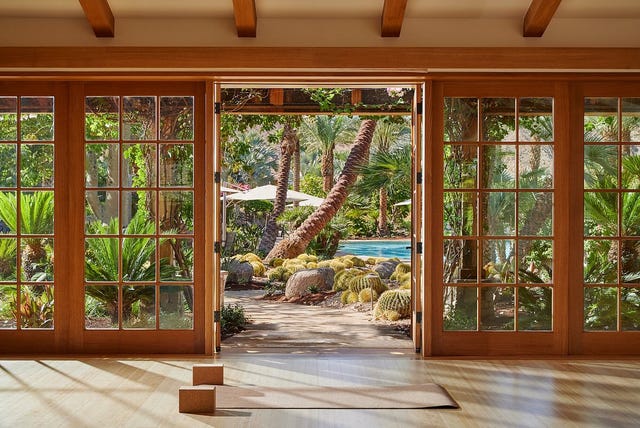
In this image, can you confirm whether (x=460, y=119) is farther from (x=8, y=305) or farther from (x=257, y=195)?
(x=257, y=195)

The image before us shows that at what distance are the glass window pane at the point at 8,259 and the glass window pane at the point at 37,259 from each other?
0.07 m

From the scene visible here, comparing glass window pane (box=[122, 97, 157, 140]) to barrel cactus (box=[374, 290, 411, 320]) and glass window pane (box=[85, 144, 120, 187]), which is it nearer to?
glass window pane (box=[85, 144, 120, 187])

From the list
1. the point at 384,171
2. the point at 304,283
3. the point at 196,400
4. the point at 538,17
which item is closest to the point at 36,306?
the point at 196,400

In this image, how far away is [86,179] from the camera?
19.2 feet

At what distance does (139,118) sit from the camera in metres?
5.86

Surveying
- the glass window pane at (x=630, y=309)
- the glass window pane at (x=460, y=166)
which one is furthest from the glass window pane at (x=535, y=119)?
the glass window pane at (x=630, y=309)

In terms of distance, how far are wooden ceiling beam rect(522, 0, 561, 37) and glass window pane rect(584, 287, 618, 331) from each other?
209 cm

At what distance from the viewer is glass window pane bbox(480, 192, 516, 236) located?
585cm

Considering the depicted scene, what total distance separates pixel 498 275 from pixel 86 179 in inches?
134

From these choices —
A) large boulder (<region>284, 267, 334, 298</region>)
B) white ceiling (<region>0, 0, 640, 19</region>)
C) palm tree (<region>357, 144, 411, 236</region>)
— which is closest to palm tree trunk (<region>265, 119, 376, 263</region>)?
palm tree (<region>357, 144, 411, 236</region>)

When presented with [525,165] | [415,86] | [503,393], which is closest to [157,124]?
[415,86]

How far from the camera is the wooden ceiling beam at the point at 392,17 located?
5137 mm

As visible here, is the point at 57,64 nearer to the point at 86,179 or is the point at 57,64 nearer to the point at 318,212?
the point at 86,179

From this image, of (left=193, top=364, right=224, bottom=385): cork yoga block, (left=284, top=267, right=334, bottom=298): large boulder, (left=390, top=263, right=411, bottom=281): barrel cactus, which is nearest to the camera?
(left=193, top=364, right=224, bottom=385): cork yoga block
